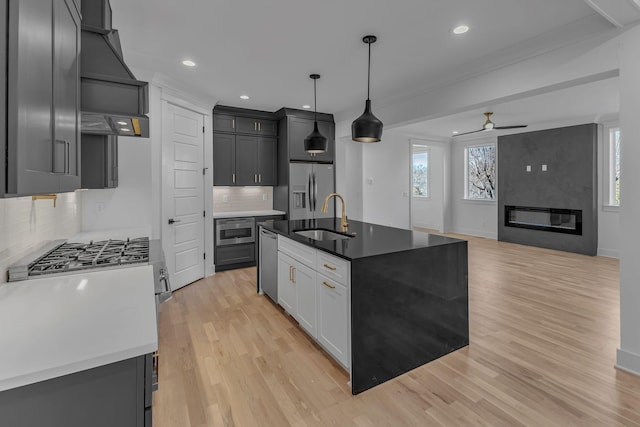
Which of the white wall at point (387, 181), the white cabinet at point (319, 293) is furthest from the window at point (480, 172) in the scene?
the white cabinet at point (319, 293)

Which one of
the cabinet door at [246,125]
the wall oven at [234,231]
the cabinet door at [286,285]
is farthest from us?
the cabinet door at [246,125]

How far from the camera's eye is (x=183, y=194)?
4.27 meters

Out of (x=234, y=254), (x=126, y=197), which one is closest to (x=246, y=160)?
(x=234, y=254)

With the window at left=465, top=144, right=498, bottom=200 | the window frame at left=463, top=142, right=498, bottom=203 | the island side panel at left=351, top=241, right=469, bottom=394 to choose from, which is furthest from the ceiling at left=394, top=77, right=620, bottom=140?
the island side panel at left=351, top=241, right=469, bottom=394

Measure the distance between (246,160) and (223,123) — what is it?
676mm

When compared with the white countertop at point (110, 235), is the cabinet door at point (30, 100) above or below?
above

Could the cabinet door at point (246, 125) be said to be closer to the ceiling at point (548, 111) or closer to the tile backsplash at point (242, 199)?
the tile backsplash at point (242, 199)

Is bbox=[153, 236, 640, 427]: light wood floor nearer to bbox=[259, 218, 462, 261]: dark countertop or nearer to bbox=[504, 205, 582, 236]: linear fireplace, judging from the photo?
bbox=[259, 218, 462, 261]: dark countertop

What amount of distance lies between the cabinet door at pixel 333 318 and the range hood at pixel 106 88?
60.0 inches

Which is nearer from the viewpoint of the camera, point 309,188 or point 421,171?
point 309,188

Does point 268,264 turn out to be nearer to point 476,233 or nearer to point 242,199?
point 242,199

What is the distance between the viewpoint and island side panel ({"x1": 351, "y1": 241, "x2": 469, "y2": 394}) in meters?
2.02

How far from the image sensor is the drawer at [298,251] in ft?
8.39

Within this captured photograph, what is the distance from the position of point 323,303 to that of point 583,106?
17.7ft
